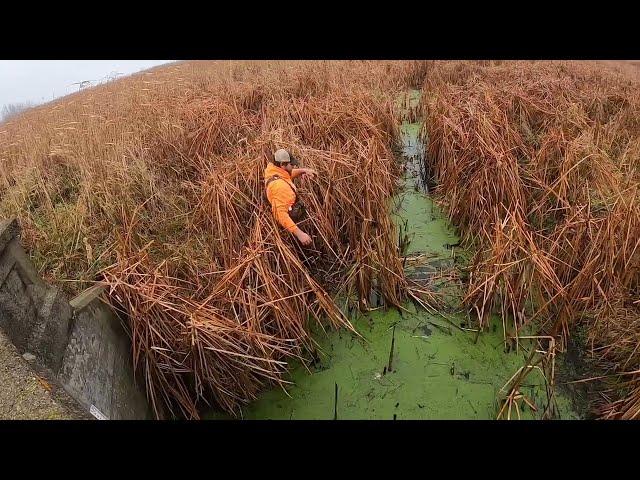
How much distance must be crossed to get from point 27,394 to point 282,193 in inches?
82.3

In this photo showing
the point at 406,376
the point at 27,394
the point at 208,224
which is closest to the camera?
the point at 27,394

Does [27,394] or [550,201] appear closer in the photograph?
[27,394]

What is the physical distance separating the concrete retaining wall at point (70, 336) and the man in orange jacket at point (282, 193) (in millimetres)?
1399

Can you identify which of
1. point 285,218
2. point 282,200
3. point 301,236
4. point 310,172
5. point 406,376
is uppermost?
point 310,172

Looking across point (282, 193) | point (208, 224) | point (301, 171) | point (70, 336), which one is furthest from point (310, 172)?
point (70, 336)

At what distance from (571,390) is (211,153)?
166 inches

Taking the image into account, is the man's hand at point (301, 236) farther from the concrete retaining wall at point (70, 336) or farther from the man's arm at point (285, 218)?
the concrete retaining wall at point (70, 336)

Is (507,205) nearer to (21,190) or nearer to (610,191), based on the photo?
(610,191)

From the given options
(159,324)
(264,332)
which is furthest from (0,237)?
(264,332)

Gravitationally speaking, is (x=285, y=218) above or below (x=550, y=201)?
above

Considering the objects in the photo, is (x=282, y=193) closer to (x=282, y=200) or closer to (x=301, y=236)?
(x=282, y=200)

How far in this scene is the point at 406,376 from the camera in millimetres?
2971

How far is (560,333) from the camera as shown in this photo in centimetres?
314

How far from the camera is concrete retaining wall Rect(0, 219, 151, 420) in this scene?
2109mm
